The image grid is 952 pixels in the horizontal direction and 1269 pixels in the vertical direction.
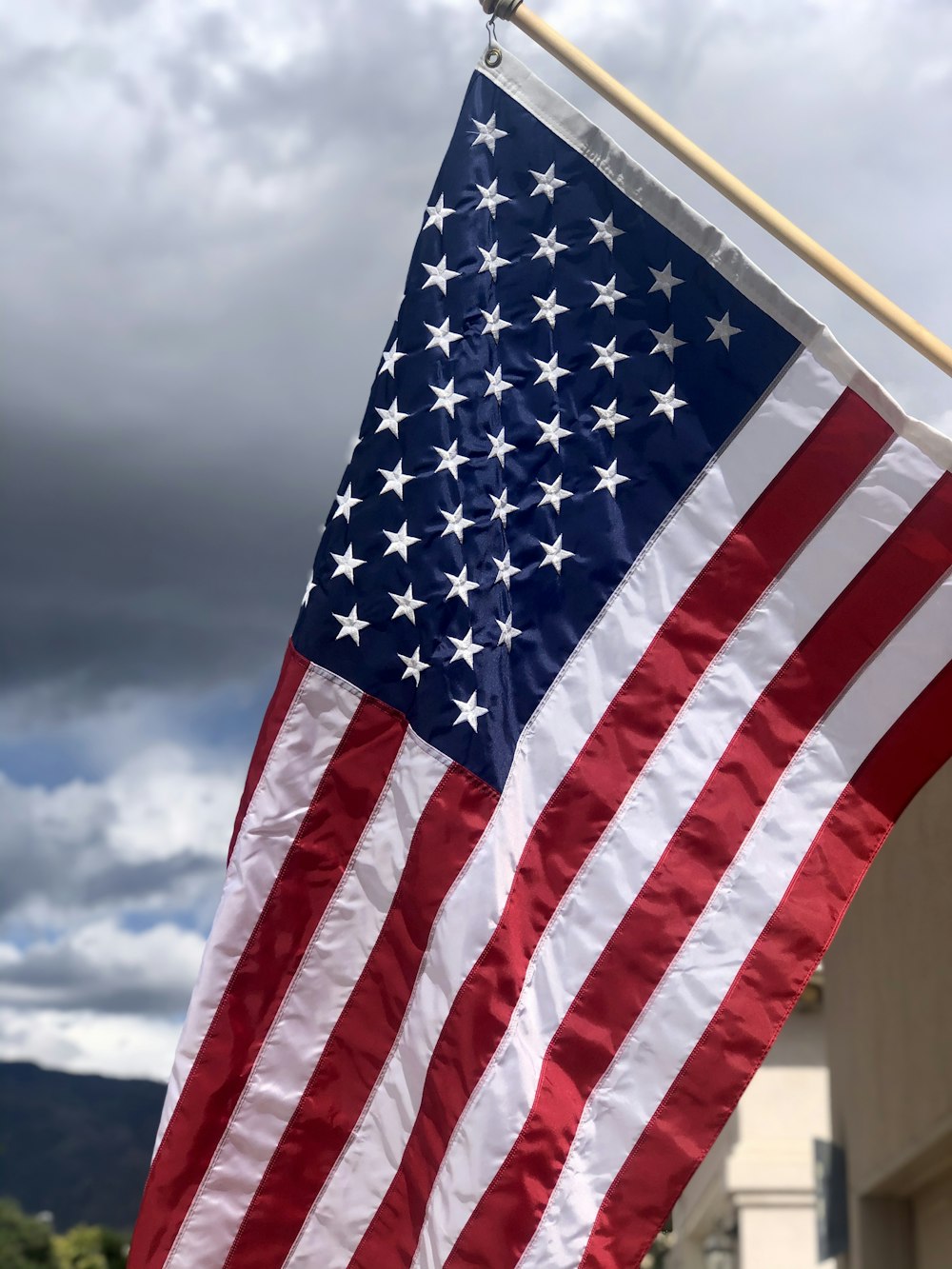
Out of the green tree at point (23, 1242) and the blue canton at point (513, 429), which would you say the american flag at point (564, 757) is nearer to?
the blue canton at point (513, 429)

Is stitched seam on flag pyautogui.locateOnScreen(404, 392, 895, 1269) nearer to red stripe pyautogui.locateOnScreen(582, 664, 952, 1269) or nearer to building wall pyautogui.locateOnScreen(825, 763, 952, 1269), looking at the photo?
red stripe pyautogui.locateOnScreen(582, 664, 952, 1269)

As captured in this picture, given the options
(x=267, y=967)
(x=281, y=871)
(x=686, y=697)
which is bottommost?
(x=267, y=967)

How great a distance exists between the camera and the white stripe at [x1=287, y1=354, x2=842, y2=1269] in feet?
13.1

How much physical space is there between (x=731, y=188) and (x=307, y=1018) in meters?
2.60

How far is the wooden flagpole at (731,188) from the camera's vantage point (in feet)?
12.7

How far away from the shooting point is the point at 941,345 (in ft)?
12.6

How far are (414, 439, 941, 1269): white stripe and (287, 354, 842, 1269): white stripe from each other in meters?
0.20

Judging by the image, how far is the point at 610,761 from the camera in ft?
13.5

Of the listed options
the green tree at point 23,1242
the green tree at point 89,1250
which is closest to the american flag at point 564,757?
the green tree at point 89,1250

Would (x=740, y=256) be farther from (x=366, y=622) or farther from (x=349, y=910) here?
(x=349, y=910)

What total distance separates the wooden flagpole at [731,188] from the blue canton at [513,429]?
9.3 inches

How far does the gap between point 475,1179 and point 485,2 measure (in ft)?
10.9

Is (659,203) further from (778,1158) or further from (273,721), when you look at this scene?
(778,1158)

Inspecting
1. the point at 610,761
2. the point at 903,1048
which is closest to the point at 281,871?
the point at 610,761
